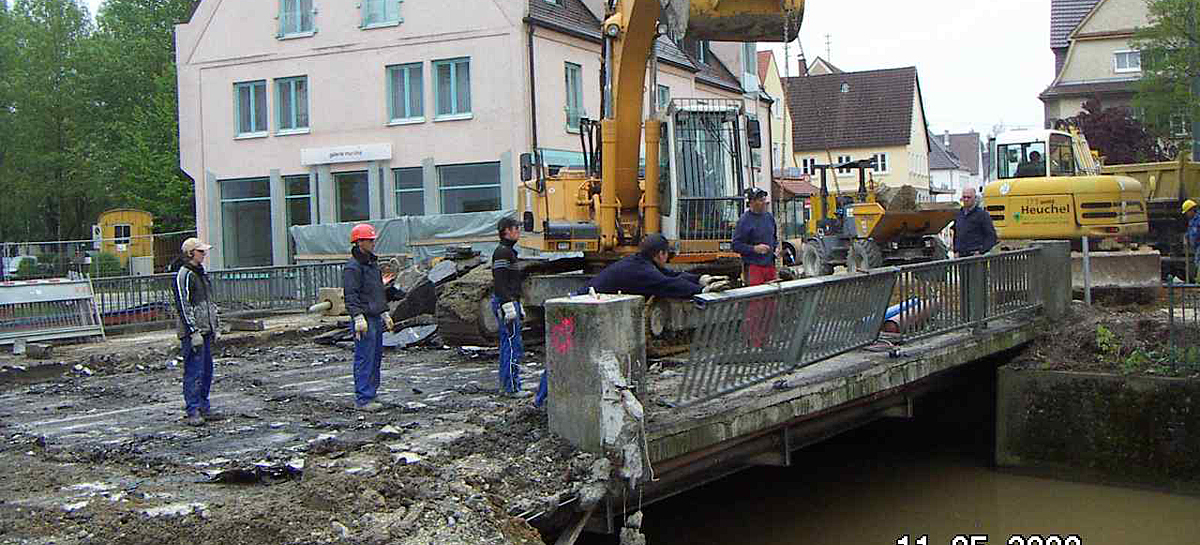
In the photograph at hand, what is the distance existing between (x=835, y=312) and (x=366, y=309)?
3.96 m

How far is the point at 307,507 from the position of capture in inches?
262

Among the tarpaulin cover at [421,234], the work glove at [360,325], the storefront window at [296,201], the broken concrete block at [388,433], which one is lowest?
the broken concrete block at [388,433]

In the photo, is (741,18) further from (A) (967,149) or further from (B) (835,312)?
(A) (967,149)

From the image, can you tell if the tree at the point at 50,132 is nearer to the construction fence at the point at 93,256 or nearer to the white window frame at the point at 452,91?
the construction fence at the point at 93,256

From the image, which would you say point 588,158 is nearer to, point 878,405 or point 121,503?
point 878,405

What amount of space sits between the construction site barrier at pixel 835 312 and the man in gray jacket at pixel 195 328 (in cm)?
430

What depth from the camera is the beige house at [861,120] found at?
211ft

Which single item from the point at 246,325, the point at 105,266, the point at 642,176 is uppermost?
the point at 642,176

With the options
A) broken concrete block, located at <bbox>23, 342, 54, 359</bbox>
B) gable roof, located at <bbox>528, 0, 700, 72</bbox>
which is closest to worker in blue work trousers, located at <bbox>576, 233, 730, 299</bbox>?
broken concrete block, located at <bbox>23, 342, 54, 359</bbox>

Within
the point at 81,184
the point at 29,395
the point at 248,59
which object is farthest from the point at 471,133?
the point at 81,184

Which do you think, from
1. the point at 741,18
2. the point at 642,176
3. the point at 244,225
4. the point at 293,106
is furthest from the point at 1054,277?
the point at 244,225

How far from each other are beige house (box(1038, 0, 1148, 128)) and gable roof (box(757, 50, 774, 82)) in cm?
1195

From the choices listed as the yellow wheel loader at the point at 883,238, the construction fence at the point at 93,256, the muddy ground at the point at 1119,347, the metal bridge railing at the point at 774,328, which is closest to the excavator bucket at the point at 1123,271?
the muddy ground at the point at 1119,347

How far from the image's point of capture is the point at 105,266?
38.3 m
